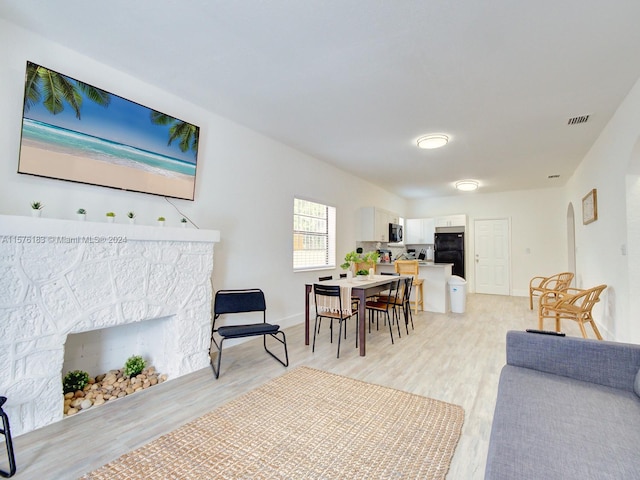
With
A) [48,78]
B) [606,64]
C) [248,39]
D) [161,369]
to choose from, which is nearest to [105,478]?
[161,369]

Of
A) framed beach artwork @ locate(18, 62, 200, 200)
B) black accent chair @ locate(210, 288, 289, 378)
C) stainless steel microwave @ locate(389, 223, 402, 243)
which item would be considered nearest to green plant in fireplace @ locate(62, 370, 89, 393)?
black accent chair @ locate(210, 288, 289, 378)

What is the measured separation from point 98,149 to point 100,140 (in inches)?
3.1

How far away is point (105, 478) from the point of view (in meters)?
1.60

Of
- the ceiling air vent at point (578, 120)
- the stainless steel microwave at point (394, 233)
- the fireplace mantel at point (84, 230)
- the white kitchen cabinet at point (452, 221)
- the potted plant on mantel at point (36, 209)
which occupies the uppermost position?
the ceiling air vent at point (578, 120)

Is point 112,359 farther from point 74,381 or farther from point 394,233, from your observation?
point 394,233

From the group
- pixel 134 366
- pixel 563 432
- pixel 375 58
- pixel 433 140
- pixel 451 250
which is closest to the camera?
pixel 563 432

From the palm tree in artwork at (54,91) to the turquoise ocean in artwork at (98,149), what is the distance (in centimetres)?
14

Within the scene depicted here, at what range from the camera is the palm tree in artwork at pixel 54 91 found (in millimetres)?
2219

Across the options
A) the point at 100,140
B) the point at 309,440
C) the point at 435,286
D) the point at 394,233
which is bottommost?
the point at 309,440

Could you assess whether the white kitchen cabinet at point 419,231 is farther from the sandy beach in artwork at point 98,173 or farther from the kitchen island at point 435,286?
the sandy beach in artwork at point 98,173

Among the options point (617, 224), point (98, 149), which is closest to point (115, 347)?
point (98, 149)

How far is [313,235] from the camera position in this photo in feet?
18.1

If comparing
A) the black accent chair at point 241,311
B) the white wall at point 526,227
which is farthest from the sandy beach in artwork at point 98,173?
the white wall at point 526,227

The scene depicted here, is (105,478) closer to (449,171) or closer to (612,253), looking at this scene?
(612,253)
